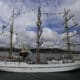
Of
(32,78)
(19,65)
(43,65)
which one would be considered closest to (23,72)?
(19,65)

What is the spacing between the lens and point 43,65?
45.8m

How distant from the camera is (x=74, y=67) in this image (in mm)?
48906

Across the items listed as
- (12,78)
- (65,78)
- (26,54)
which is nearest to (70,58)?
(26,54)

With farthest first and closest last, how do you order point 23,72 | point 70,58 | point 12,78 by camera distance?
point 70,58 < point 23,72 < point 12,78

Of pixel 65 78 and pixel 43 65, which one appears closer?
pixel 65 78

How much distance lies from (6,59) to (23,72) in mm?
5193

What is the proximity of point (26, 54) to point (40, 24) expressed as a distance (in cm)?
935

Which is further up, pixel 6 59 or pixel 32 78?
pixel 6 59

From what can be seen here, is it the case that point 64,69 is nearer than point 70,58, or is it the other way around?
point 64,69

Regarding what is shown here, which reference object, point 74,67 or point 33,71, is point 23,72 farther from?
point 74,67

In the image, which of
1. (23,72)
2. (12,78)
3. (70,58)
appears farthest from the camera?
(70,58)

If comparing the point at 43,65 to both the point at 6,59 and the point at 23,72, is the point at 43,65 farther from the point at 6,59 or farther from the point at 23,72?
the point at 6,59

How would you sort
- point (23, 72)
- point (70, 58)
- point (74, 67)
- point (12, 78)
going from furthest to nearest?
1. point (70, 58)
2. point (74, 67)
3. point (23, 72)
4. point (12, 78)

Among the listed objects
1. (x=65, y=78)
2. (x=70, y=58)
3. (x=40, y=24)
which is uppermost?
(x=40, y=24)
